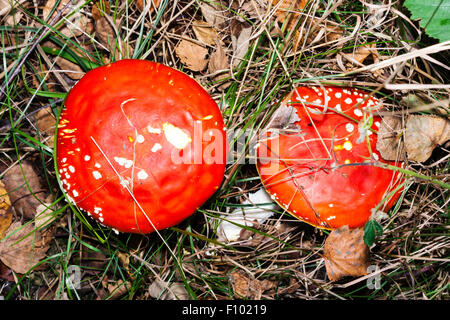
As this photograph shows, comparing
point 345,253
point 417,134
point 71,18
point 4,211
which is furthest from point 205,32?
point 4,211

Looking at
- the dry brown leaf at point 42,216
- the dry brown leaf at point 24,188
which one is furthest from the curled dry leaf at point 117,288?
the dry brown leaf at point 24,188

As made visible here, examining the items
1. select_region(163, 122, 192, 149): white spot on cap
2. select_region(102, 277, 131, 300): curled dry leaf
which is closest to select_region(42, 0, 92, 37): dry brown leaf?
select_region(163, 122, 192, 149): white spot on cap

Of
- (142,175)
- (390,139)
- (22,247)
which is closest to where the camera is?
(142,175)

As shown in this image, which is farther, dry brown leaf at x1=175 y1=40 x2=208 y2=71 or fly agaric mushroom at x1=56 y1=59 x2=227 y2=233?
dry brown leaf at x1=175 y1=40 x2=208 y2=71

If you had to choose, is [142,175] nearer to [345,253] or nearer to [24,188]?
[24,188]

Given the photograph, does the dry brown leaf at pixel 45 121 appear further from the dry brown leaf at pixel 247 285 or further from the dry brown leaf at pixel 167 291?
the dry brown leaf at pixel 247 285

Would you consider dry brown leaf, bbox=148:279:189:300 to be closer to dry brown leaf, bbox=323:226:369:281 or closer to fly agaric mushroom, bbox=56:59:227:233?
fly agaric mushroom, bbox=56:59:227:233
